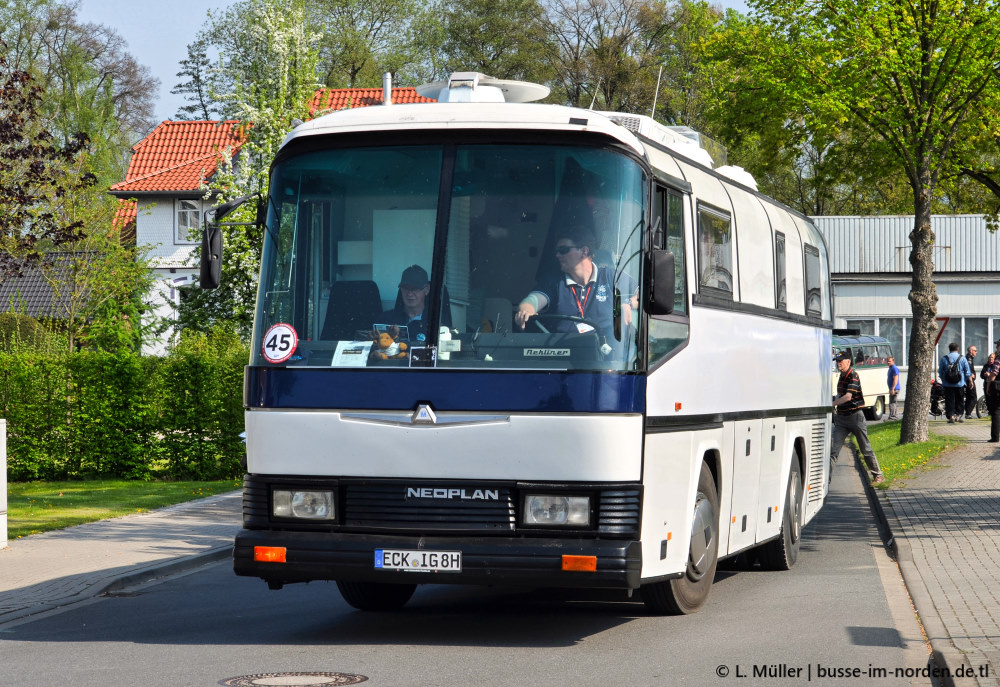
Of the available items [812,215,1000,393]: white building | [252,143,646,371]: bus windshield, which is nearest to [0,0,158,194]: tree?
[812,215,1000,393]: white building

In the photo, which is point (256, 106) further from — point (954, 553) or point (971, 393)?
point (954, 553)

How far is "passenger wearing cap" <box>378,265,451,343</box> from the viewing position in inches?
324

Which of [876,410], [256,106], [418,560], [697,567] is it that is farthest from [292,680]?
[876,410]

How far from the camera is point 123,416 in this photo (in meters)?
21.7

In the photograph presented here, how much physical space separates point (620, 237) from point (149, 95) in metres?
60.4

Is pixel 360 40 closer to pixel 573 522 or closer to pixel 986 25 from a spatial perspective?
pixel 986 25

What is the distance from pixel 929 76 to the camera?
25.1 meters

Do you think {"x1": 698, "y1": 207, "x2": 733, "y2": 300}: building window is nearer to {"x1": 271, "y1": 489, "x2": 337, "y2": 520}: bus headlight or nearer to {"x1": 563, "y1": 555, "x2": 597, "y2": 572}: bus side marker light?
{"x1": 563, "y1": 555, "x2": 597, "y2": 572}: bus side marker light

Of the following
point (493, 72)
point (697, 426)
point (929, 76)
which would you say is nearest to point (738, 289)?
point (697, 426)

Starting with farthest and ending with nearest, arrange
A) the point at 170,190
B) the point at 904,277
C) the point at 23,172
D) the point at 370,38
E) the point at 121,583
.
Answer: the point at 370,38
the point at 170,190
the point at 904,277
the point at 23,172
the point at 121,583

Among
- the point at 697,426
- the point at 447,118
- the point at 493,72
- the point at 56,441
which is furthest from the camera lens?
the point at 493,72

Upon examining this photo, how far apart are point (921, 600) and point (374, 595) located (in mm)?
3890

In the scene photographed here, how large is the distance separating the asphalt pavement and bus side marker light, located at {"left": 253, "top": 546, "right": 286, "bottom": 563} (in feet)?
8.33

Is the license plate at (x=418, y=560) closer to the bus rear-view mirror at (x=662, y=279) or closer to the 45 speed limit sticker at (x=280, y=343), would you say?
the 45 speed limit sticker at (x=280, y=343)
